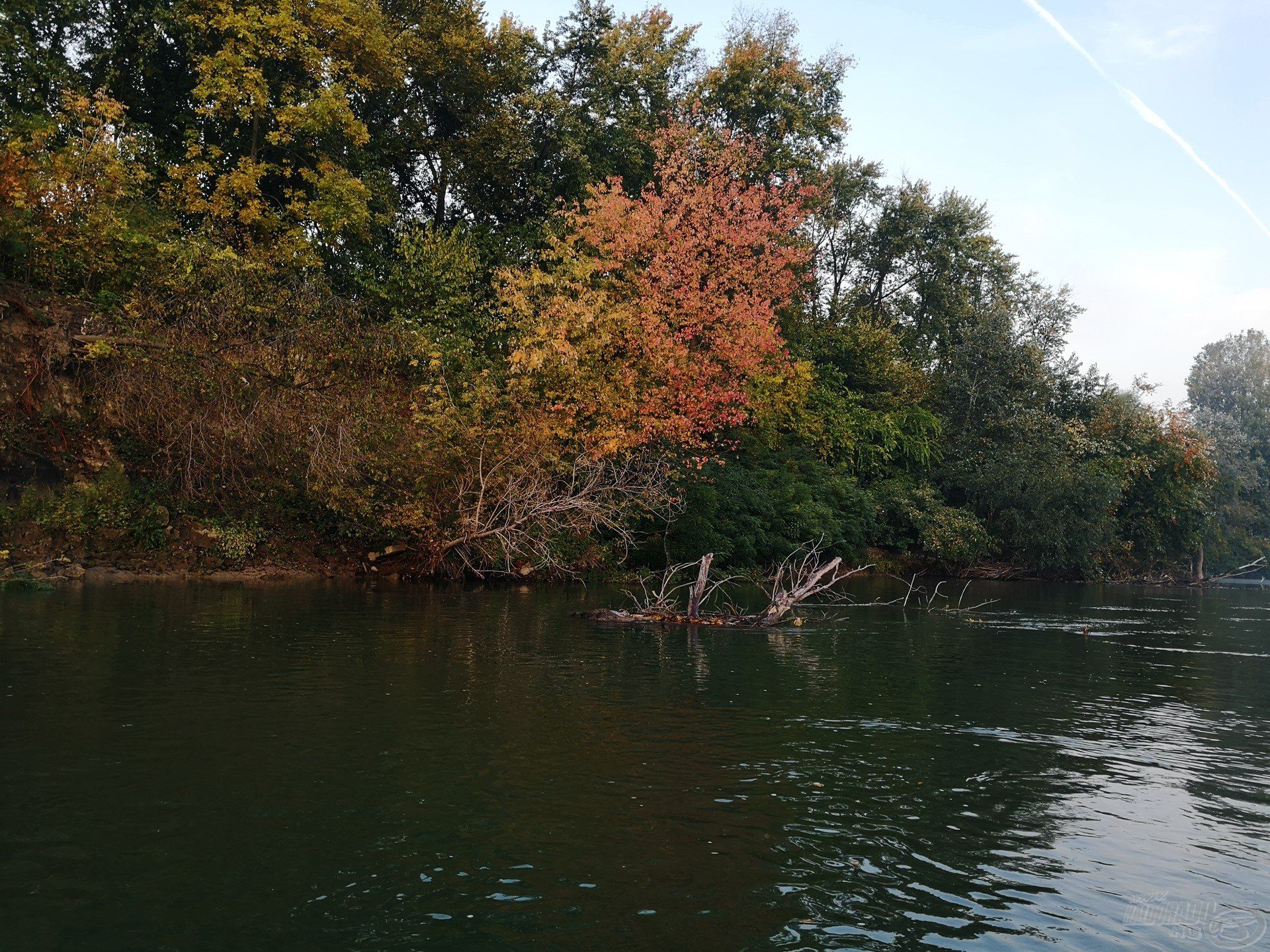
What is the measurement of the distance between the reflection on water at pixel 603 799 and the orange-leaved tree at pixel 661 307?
14.2 metres

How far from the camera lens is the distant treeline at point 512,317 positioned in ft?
95.3

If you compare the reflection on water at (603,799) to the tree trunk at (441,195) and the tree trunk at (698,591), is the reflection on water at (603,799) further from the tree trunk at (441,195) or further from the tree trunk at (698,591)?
the tree trunk at (441,195)

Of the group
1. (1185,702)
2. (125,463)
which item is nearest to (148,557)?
(125,463)

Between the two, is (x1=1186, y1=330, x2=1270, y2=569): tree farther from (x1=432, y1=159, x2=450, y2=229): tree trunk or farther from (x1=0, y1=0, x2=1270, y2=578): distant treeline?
(x1=432, y1=159, x2=450, y2=229): tree trunk

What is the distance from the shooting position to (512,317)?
3388cm

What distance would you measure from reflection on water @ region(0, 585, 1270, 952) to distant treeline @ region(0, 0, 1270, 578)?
458 inches

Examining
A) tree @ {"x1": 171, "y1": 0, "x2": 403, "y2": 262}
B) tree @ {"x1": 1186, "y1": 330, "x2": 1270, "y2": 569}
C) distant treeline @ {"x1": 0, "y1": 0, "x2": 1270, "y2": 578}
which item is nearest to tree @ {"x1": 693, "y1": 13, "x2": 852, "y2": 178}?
distant treeline @ {"x1": 0, "y1": 0, "x2": 1270, "y2": 578}

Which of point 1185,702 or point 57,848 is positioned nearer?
point 57,848

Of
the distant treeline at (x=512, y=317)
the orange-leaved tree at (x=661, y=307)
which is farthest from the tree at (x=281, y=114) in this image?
the orange-leaved tree at (x=661, y=307)

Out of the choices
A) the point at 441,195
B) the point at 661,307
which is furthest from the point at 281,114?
the point at 661,307

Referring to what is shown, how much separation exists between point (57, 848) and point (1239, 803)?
10.3 meters

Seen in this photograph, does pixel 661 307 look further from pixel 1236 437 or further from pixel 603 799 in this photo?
pixel 1236 437

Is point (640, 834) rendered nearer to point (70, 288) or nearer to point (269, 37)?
point (70, 288)

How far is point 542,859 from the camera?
24.8 ft
